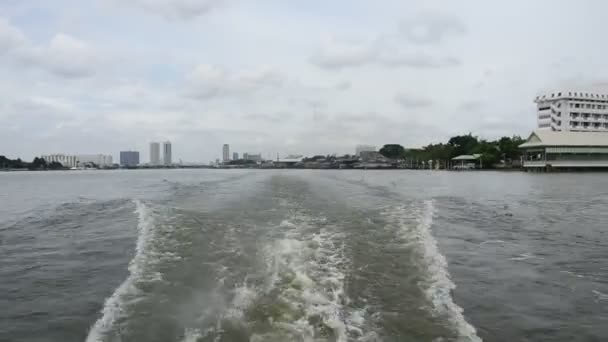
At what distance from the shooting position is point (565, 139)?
66875 mm

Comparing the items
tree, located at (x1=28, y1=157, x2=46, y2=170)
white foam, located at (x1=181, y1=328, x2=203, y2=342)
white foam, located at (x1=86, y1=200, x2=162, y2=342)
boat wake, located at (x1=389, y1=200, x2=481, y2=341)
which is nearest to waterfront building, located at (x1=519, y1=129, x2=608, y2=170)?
boat wake, located at (x1=389, y1=200, x2=481, y2=341)

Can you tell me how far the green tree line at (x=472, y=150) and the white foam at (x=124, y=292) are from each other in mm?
82734

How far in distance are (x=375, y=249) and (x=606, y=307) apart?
12.5ft

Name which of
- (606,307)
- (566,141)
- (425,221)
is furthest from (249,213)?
(566,141)

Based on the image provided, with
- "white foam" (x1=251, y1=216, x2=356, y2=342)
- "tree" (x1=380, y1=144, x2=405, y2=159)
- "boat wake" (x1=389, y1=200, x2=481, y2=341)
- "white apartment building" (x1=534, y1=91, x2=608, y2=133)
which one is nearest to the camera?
"white foam" (x1=251, y1=216, x2=356, y2=342)

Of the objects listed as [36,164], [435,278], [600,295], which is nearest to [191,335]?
[435,278]

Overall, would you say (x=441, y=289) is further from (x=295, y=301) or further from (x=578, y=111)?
(x=578, y=111)

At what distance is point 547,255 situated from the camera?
343 inches

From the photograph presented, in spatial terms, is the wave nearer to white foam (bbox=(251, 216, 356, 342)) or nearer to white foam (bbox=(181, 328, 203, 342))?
white foam (bbox=(251, 216, 356, 342))

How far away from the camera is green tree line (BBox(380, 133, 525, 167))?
270 ft

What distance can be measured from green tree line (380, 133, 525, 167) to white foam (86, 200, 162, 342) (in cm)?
8273

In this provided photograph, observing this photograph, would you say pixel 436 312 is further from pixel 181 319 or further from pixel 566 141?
pixel 566 141

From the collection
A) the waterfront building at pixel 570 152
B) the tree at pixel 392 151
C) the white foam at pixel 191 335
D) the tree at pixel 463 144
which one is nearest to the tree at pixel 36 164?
the tree at pixel 392 151

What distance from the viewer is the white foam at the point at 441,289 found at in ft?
16.3
